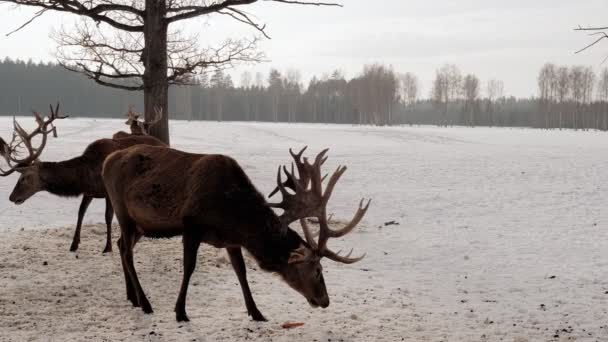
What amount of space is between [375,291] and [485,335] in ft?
6.15

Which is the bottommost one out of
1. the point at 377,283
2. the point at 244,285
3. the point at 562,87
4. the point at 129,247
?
→ the point at 377,283

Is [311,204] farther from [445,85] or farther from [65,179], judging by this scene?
[445,85]

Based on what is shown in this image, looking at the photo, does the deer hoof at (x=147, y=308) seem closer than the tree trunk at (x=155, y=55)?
Yes

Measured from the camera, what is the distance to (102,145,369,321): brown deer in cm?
568

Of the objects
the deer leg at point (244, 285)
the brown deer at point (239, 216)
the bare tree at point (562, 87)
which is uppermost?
the bare tree at point (562, 87)

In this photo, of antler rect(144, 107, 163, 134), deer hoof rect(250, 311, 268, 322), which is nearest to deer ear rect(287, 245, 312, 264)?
deer hoof rect(250, 311, 268, 322)

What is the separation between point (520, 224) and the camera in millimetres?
13016

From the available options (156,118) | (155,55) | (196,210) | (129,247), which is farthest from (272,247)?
(155,55)

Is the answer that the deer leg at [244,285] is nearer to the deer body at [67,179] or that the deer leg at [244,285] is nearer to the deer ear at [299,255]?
the deer ear at [299,255]

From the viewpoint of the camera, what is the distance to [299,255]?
5.59 meters

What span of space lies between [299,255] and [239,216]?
0.76 metres

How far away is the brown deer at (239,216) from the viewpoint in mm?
5676

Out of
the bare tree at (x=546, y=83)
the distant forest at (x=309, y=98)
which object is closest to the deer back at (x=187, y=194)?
the distant forest at (x=309, y=98)

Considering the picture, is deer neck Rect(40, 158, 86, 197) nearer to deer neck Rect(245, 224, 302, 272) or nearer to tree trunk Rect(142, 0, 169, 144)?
tree trunk Rect(142, 0, 169, 144)
